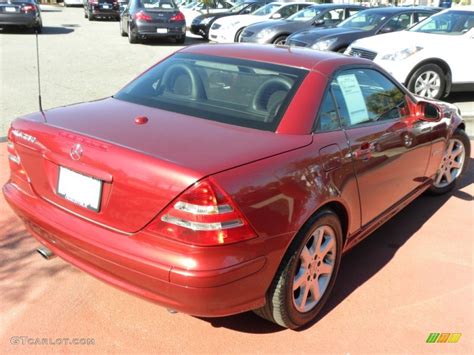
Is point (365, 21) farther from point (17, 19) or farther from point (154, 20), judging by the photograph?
point (17, 19)

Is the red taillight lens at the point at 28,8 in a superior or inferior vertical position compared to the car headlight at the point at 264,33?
inferior

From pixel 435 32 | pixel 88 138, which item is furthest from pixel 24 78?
pixel 88 138

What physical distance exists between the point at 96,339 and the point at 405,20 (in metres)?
10.5

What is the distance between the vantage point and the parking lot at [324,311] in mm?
2939

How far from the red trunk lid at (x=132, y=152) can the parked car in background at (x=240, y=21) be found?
13.3 metres

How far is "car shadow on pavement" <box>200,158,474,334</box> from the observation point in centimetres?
313

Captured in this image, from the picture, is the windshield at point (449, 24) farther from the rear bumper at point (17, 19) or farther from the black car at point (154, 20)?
the rear bumper at point (17, 19)


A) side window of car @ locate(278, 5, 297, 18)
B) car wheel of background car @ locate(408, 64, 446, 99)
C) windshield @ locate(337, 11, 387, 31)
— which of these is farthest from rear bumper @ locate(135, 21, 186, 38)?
car wheel of background car @ locate(408, 64, 446, 99)

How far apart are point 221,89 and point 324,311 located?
1.61 metres

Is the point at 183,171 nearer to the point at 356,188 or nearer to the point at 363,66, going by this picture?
the point at 356,188

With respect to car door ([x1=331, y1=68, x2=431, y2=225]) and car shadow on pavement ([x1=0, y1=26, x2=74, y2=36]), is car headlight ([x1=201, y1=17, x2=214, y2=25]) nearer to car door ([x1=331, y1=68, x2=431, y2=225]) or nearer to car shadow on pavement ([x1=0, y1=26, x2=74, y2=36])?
car shadow on pavement ([x1=0, y1=26, x2=74, y2=36])

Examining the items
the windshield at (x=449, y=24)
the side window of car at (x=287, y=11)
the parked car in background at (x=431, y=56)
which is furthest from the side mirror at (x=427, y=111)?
the side window of car at (x=287, y=11)

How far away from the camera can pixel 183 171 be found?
8.00ft

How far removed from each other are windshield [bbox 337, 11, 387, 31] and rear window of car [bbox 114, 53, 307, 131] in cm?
834
